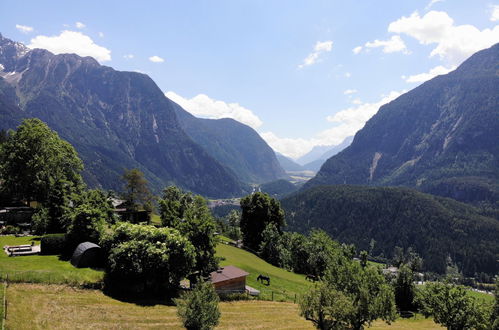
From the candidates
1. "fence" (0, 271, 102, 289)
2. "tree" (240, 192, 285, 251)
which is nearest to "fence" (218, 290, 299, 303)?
"fence" (0, 271, 102, 289)

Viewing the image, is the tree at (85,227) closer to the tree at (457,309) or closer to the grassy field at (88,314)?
the grassy field at (88,314)

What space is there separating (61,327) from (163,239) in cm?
1507

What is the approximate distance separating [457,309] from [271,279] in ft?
109

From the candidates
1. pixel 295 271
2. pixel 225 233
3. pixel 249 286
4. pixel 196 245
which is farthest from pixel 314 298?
pixel 225 233

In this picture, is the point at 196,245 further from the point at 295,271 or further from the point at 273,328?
the point at 295,271

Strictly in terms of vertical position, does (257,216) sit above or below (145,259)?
below

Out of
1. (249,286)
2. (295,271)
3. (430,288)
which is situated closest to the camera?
(430,288)

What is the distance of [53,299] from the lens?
31250 millimetres

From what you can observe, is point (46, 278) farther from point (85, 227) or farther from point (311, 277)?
point (311, 277)

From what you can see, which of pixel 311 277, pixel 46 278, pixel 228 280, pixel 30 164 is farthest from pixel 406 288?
pixel 30 164

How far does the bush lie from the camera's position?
4406 centimetres

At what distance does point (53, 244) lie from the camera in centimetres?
4453

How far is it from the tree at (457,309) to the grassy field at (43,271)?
133 feet

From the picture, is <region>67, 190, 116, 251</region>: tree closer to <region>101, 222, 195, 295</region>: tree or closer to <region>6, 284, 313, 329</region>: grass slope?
<region>101, 222, 195, 295</region>: tree
